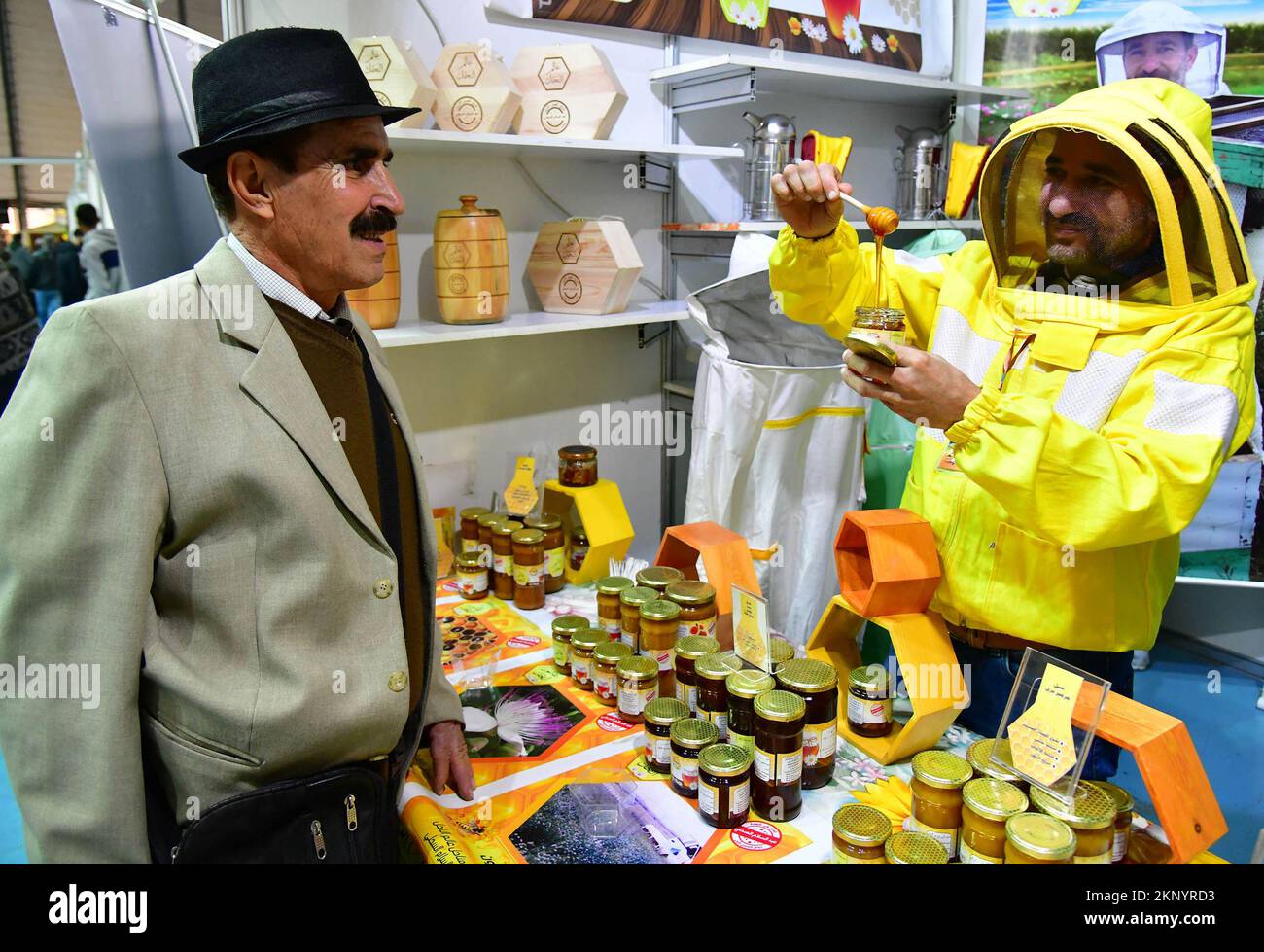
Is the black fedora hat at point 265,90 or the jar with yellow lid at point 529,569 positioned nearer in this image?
the black fedora hat at point 265,90

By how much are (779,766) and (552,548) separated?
1.18 metres

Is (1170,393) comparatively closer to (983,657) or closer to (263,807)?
(983,657)

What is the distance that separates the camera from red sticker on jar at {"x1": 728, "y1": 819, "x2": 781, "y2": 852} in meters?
1.47

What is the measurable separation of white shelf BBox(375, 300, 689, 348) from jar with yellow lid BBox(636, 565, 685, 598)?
3.18ft

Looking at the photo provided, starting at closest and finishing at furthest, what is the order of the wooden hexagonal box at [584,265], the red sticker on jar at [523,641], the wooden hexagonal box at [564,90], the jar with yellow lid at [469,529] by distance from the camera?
1. the red sticker on jar at [523,641]
2. the jar with yellow lid at [469,529]
3. the wooden hexagonal box at [564,90]
4. the wooden hexagonal box at [584,265]


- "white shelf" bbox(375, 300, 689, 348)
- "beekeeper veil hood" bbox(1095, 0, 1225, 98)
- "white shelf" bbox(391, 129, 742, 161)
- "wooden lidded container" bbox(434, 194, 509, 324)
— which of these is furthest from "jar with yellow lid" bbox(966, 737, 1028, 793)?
"beekeeper veil hood" bbox(1095, 0, 1225, 98)

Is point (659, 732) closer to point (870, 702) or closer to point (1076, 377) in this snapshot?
point (870, 702)

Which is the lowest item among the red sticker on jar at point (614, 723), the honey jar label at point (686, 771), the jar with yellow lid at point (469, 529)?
the red sticker on jar at point (614, 723)

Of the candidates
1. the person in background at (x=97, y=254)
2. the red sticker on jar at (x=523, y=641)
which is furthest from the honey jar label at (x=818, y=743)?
the person in background at (x=97, y=254)

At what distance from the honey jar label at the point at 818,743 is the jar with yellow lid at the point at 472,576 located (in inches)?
47.5

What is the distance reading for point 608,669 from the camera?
1936 millimetres

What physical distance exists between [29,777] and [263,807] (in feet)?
0.97

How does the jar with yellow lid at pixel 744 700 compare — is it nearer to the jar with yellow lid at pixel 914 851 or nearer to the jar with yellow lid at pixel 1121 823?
the jar with yellow lid at pixel 914 851

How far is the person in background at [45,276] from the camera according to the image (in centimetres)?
243
